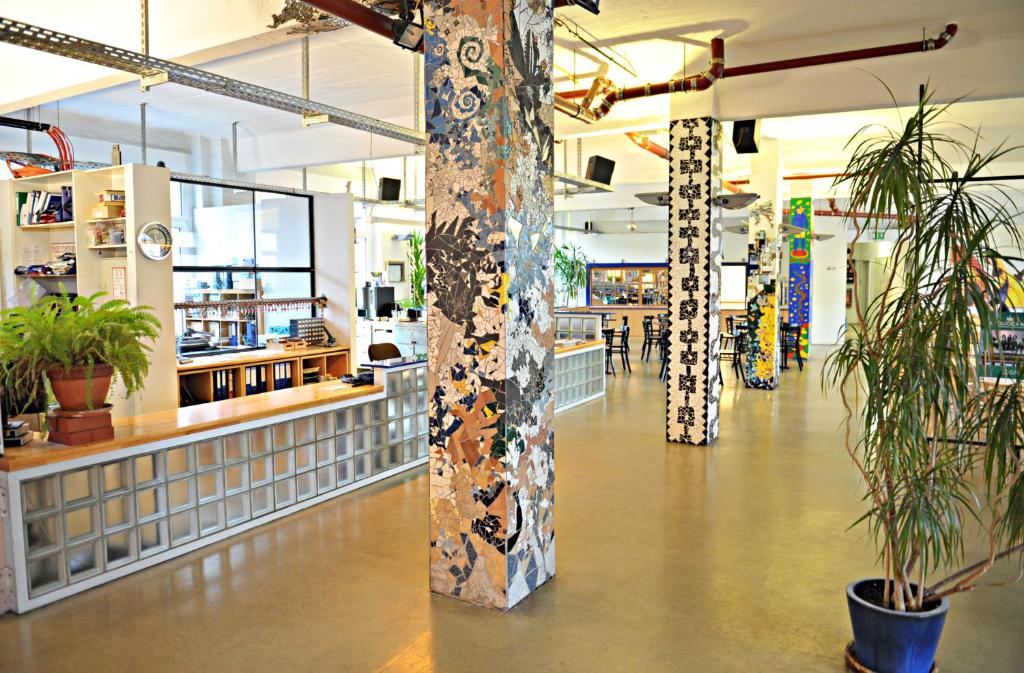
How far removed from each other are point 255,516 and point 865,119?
8950mm

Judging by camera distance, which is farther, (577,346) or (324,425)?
(577,346)

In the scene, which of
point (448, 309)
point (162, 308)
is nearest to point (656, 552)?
point (448, 309)

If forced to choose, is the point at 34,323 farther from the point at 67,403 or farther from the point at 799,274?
the point at 799,274

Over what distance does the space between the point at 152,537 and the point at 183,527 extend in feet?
0.67

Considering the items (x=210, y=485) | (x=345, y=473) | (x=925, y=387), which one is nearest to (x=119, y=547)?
(x=210, y=485)

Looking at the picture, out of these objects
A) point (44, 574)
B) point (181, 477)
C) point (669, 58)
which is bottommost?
point (44, 574)

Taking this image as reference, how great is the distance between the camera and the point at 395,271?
597 inches

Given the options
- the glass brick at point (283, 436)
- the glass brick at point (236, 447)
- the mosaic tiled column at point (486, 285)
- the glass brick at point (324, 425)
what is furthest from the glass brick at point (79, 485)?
the mosaic tiled column at point (486, 285)

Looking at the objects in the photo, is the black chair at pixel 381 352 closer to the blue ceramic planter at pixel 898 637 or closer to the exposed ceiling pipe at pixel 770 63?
the exposed ceiling pipe at pixel 770 63

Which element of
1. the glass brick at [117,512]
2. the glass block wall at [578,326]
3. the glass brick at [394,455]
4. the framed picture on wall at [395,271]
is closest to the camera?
the glass brick at [117,512]

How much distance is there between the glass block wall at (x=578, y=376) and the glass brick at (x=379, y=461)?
11.4 feet

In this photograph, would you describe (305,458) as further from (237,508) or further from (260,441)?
(237,508)

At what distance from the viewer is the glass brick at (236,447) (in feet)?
15.4

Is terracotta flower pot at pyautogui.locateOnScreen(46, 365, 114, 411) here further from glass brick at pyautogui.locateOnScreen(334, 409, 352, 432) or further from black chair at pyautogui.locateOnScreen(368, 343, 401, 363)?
black chair at pyautogui.locateOnScreen(368, 343, 401, 363)
